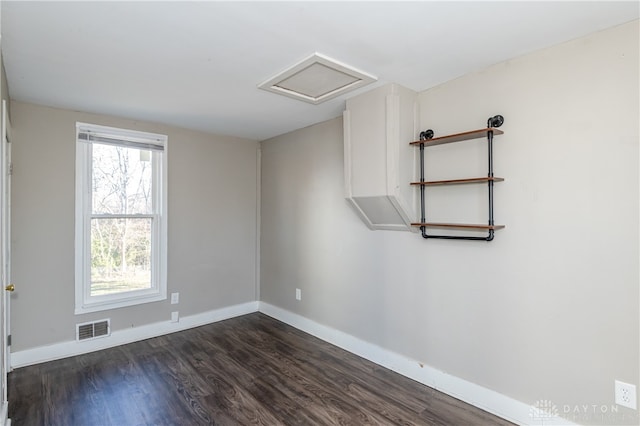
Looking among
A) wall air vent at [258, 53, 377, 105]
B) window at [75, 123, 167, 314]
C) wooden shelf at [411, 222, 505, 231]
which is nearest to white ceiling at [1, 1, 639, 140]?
wall air vent at [258, 53, 377, 105]

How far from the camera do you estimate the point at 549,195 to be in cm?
206

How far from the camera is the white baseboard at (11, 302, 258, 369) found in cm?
300

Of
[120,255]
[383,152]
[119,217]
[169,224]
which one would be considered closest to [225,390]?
[120,255]

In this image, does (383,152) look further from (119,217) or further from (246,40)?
(119,217)

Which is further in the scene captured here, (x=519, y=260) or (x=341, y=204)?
(x=341, y=204)

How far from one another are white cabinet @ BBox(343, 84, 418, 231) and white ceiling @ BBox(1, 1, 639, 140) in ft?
0.54

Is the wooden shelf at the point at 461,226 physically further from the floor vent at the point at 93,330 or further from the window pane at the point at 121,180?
the floor vent at the point at 93,330

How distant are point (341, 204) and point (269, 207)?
1.31 meters

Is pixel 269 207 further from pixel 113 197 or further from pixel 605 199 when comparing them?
pixel 605 199

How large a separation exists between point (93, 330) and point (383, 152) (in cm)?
319

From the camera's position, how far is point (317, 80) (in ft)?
8.12

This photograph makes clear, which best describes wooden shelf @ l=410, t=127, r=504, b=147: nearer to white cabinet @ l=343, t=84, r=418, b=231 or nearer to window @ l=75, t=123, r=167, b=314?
white cabinet @ l=343, t=84, r=418, b=231

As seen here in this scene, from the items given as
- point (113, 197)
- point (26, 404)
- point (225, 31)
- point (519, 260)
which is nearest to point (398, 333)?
point (519, 260)

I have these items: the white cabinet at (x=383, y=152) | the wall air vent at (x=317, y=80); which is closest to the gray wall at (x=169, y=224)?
the wall air vent at (x=317, y=80)
